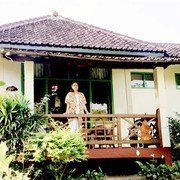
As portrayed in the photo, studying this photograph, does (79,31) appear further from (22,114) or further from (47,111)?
(22,114)

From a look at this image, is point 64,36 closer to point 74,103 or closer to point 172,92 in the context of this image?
point 74,103

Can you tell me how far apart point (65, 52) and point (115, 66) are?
1.79 m

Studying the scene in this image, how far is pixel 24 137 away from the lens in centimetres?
1027

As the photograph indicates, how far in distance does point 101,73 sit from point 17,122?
4639 millimetres

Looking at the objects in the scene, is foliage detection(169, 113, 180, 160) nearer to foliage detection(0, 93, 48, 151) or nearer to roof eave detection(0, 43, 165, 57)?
roof eave detection(0, 43, 165, 57)

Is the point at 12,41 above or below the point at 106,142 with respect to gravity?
above

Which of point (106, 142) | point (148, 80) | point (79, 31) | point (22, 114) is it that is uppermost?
point (79, 31)

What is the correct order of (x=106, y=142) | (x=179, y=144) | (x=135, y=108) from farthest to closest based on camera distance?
(x=135, y=108), (x=179, y=144), (x=106, y=142)

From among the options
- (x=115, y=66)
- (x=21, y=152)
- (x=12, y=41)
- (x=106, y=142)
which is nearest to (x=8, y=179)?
(x=21, y=152)

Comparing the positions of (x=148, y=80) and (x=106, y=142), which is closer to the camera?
(x=106, y=142)

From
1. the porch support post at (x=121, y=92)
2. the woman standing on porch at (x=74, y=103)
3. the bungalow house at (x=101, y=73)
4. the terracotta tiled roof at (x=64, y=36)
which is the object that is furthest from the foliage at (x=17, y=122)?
the porch support post at (x=121, y=92)

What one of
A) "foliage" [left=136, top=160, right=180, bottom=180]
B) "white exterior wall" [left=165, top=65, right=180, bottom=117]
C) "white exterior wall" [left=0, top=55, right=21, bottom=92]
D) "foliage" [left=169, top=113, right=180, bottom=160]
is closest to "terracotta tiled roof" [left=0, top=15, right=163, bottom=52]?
"white exterior wall" [left=0, top=55, right=21, bottom=92]

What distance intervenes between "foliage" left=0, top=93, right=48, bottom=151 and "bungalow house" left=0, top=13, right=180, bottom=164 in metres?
0.72

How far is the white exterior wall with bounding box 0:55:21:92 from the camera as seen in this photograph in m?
13.1
